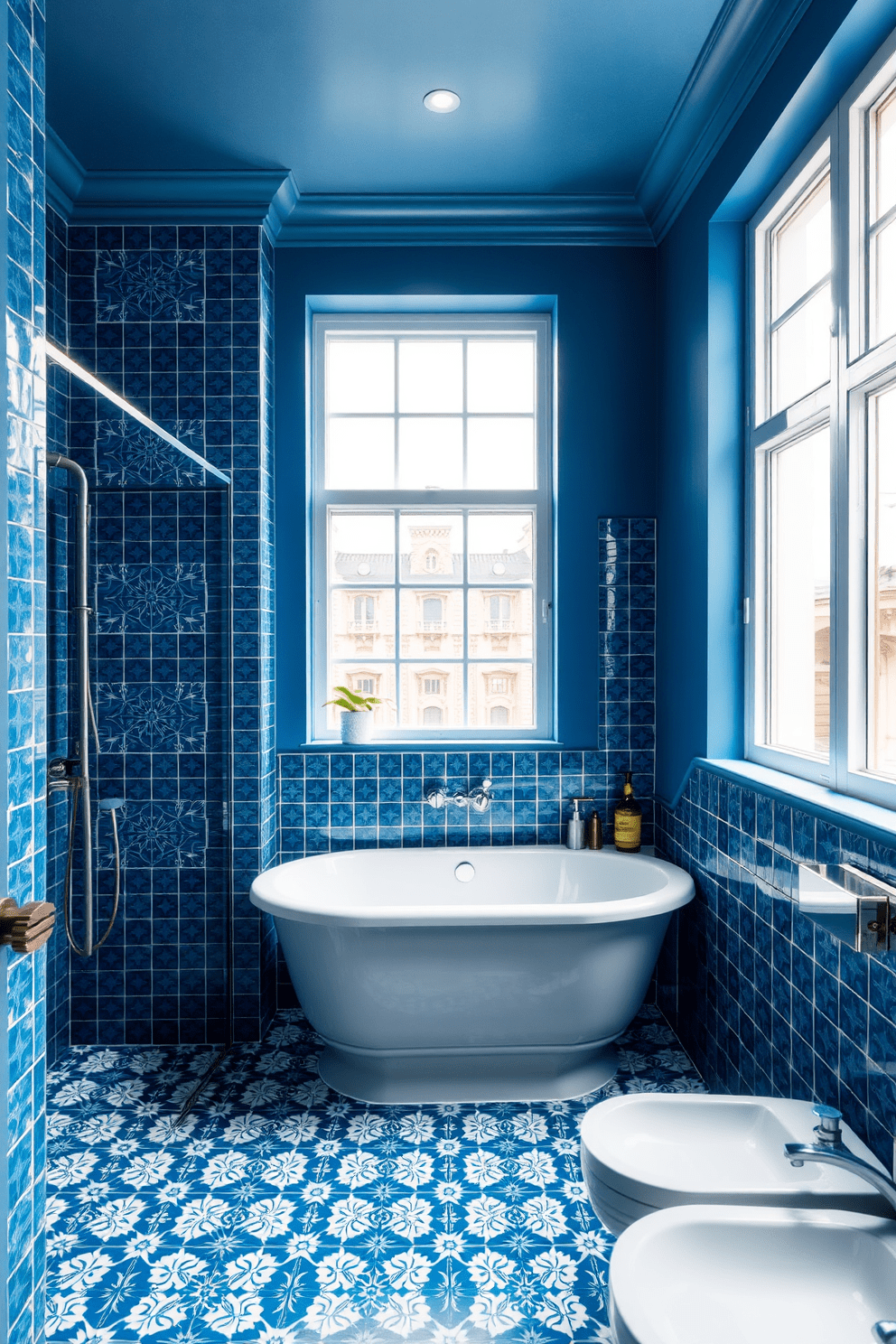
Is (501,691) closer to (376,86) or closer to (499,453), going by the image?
(499,453)

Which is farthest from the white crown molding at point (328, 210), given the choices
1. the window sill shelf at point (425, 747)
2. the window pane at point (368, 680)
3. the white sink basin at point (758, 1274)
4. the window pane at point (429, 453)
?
the white sink basin at point (758, 1274)

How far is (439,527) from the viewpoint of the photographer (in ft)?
10.7

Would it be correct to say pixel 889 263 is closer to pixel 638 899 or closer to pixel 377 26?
pixel 377 26

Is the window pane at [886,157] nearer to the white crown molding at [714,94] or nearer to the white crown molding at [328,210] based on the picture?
the white crown molding at [714,94]

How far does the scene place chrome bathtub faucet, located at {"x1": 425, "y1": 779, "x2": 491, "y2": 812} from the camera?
10.0ft

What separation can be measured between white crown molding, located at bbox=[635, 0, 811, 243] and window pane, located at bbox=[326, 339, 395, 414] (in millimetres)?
1077

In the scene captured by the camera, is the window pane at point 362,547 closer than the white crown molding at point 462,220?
No

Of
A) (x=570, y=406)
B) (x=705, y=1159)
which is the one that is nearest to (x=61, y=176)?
(x=570, y=406)

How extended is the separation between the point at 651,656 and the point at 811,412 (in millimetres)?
1216

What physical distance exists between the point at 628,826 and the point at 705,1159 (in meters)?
1.48

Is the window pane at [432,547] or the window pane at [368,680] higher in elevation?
the window pane at [432,547]

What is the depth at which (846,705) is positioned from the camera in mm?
1859

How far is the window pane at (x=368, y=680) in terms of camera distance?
324 centimetres

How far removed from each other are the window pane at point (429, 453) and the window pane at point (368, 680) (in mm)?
711
